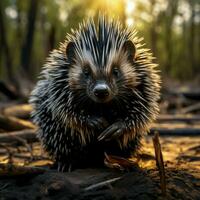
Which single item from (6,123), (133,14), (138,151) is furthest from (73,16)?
(138,151)

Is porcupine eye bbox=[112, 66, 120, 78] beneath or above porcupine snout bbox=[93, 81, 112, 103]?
above

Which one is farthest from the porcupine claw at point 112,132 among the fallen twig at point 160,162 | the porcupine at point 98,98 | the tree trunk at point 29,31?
the tree trunk at point 29,31

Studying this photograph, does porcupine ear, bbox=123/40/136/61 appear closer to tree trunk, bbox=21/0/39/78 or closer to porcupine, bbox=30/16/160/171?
porcupine, bbox=30/16/160/171

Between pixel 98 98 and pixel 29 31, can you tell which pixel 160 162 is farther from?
pixel 29 31

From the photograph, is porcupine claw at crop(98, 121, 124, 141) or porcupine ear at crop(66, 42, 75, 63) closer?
porcupine claw at crop(98, 121, 124, 141)

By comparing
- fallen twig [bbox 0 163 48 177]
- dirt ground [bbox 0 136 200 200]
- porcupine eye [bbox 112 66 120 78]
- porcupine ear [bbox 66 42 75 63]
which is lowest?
dirt ground [bbox 0 136 200 200]

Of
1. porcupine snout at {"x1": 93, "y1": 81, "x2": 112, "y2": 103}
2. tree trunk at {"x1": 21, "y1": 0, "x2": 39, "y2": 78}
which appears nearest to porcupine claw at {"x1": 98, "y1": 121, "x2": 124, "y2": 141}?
porcupine snout at {"x1": 93, "y1": 81, "x2": 112, "y2": 103}

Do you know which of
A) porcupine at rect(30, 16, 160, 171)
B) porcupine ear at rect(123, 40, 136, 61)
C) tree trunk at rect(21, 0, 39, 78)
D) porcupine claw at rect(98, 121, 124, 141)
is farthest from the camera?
tree trunk at rect(21, 0, 39, 78)

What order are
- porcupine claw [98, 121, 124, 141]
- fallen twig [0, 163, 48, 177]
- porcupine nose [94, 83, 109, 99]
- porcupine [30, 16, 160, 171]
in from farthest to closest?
porcupine [30, 16, 160, 171] → porcupine claw [98, 121, 124, 141] → porcupine nose [94, 83, 109, 99] → fallen twig [0, 163, 48, 177]
